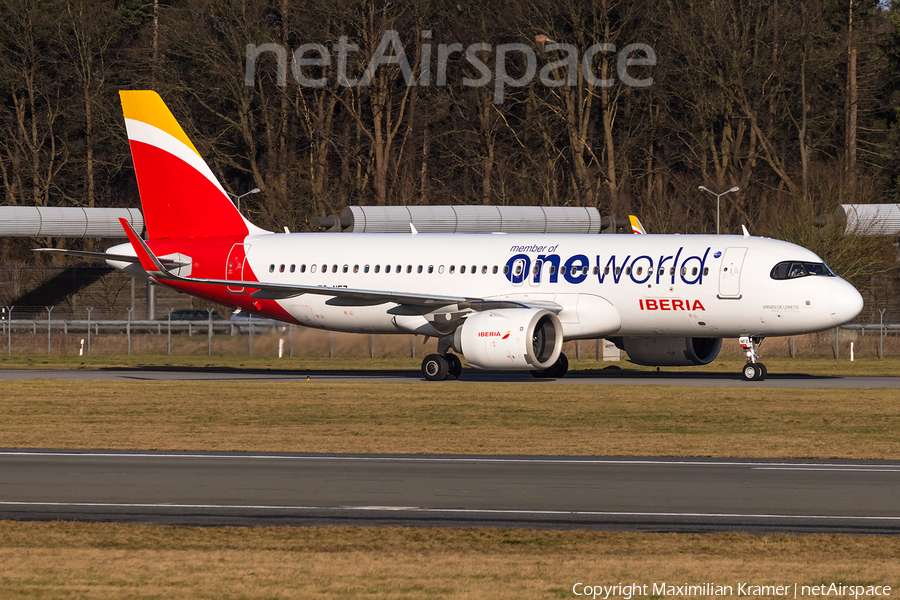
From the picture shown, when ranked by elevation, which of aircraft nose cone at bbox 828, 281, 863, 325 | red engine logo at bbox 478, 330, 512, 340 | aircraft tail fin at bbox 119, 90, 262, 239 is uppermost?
aircraft tail fin at bbox 119, 90, 262, 239

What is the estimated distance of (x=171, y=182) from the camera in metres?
39.8

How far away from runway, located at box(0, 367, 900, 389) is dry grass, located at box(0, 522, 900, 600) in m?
21.0

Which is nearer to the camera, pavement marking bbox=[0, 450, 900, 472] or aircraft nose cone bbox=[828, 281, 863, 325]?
pavement marking bbox=[0, 450, 900, 472]

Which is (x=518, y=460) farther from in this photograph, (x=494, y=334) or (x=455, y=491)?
(x=494, y=334)

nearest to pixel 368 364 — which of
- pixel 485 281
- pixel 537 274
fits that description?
pixel 485 281

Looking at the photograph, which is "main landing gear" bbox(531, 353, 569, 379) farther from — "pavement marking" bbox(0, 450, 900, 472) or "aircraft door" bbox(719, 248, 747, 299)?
"pavement marking" bbox(0, 450, 900, 472)

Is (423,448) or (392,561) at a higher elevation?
(392,561)

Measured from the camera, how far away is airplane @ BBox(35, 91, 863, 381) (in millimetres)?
33375

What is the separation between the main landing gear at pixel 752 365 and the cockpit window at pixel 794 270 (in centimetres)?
221

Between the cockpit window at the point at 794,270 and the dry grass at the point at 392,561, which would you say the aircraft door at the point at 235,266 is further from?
the dry grass at the point at 392,561

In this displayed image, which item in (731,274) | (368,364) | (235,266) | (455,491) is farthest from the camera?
(368,364)

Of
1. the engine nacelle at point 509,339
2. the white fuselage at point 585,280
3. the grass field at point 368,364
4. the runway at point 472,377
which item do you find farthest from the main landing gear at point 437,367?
the grass field at point 368,364
